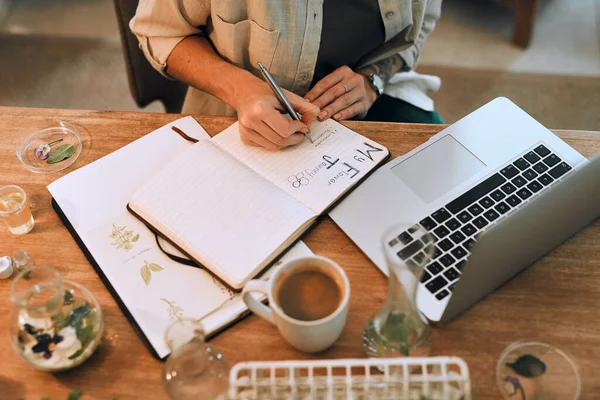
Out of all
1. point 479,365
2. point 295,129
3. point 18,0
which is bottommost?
point 18,0

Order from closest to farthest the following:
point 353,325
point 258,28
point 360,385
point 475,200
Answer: point 360,385 < point 353,325 < point 475,200 < point 258,28

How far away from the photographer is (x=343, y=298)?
683mm

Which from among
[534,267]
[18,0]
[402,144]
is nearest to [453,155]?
[402,144]

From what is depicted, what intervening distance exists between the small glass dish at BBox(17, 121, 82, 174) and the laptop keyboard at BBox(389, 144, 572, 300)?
53 cm

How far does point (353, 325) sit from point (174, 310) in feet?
0.75

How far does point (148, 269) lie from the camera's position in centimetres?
80

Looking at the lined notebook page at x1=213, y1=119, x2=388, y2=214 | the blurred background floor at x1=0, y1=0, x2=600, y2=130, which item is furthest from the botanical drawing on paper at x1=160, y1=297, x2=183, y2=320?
the blurred background floor at x1=0, y1=0, x2=600, y2=130

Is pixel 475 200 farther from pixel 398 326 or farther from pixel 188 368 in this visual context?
pixel 188 368

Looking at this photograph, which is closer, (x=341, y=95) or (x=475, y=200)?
(x=475, y=200)

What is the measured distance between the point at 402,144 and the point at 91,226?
0.48 m

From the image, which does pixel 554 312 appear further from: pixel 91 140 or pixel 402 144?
pixel 91 140

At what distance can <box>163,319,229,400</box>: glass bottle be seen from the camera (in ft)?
2.23

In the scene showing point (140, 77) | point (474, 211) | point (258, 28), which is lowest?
point (140, 77)

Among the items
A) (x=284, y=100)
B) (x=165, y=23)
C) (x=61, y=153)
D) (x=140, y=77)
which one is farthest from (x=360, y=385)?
(x=140, y=77)
